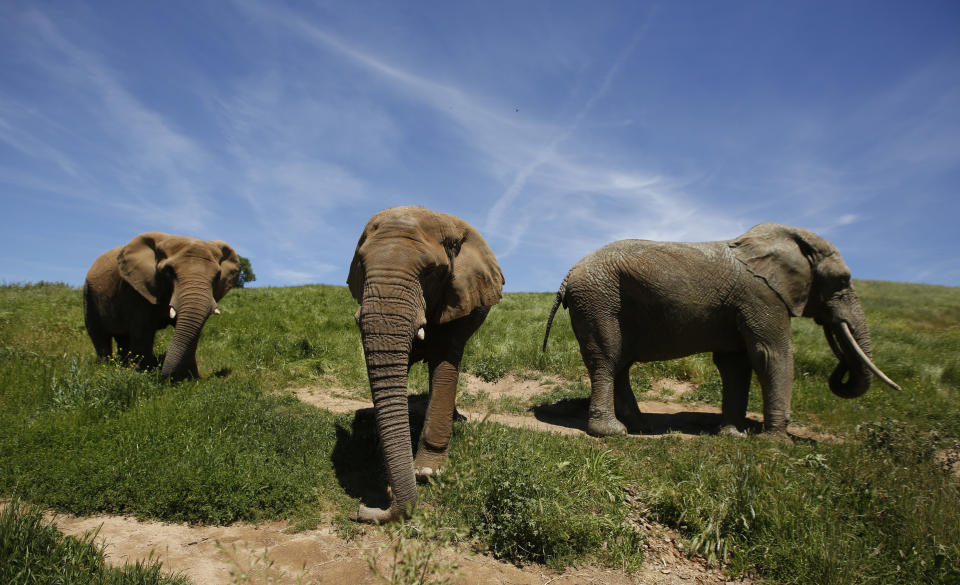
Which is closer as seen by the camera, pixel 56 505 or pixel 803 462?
pixel 56 505

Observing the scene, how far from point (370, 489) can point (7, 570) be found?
2809 mm

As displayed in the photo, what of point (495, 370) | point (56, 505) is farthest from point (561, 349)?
point (56, 505)

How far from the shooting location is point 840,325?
25.7 ft

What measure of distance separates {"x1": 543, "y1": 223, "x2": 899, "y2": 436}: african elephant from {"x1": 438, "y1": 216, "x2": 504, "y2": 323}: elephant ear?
83.4 inches

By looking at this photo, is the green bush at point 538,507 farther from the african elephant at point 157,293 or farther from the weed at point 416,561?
the african elephant at point 157,293

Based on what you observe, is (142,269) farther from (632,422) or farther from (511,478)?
(632,422)

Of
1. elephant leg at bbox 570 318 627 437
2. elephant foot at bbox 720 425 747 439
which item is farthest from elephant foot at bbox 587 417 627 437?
elephant foot at bbox 720 425 747 439

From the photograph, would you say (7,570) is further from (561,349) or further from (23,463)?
(561,349)

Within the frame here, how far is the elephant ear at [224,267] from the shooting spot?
9.69m

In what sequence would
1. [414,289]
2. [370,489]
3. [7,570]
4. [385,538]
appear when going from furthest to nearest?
[370,489] → [414,289] → [385,538] → [7,570]

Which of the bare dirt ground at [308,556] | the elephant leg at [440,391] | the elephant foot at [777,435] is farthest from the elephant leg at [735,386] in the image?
the elephant leg at [440,391]

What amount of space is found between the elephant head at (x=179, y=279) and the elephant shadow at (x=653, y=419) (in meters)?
5.84

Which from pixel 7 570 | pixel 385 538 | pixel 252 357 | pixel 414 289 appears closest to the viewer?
pixel 7 570

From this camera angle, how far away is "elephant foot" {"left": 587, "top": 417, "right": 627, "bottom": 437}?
24.4 feet
